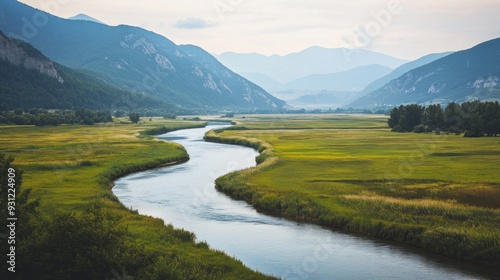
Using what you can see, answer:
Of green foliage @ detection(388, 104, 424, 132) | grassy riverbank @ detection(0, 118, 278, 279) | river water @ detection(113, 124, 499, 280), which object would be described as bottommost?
river water @ detection(113, 124, 499, 280)

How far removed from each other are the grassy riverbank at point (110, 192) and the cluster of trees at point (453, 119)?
259 ft

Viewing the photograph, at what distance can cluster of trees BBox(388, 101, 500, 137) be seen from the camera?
425 ft

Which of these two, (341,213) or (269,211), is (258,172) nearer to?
(269,211)

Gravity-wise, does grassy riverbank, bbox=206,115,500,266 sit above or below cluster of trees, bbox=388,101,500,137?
below

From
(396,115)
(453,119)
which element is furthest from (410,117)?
(453,119)

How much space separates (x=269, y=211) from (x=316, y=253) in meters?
14.4

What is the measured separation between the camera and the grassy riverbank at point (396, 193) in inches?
1512

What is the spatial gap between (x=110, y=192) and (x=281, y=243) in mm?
25674

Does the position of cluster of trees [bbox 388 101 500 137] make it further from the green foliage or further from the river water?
the river water

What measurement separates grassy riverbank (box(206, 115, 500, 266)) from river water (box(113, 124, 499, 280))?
160cm

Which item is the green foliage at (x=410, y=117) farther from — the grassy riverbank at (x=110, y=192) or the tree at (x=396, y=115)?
the grassy riverbank at (x=110, y=192)

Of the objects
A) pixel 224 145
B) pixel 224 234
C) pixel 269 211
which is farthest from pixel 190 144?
pixel 224 234

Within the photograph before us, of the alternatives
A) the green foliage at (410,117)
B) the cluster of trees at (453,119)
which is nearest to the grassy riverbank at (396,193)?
the cluster of trees at (453,119)

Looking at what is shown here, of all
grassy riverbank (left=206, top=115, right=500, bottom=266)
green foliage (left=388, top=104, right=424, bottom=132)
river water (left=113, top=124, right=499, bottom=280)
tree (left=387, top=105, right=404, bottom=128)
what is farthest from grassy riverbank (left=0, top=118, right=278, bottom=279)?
tree (left=387, top=105, right=404, bottom=128)
